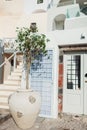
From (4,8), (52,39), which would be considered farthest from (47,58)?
(4,8)

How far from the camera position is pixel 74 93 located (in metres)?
8.04

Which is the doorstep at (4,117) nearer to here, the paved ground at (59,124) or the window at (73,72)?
the paved ground at (59,124)

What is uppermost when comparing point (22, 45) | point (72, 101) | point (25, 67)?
point (22, 45)

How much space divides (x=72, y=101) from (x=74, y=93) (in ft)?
0.99

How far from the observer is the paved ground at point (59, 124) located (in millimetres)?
6445

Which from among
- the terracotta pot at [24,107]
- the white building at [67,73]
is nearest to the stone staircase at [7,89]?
the white building at [67,73]

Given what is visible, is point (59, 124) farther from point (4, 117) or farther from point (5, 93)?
point (5, 93)

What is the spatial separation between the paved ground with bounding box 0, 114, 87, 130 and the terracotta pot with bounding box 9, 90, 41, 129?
24 cm

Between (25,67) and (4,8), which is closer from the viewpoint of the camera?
(25,67)

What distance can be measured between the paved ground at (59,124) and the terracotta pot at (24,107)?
0.24 metres

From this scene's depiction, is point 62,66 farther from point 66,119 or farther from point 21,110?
point 21,110

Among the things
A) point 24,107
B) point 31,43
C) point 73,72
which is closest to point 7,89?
point 31,43

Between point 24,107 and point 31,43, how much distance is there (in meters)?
2.35

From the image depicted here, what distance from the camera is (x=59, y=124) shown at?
6.85 meters
